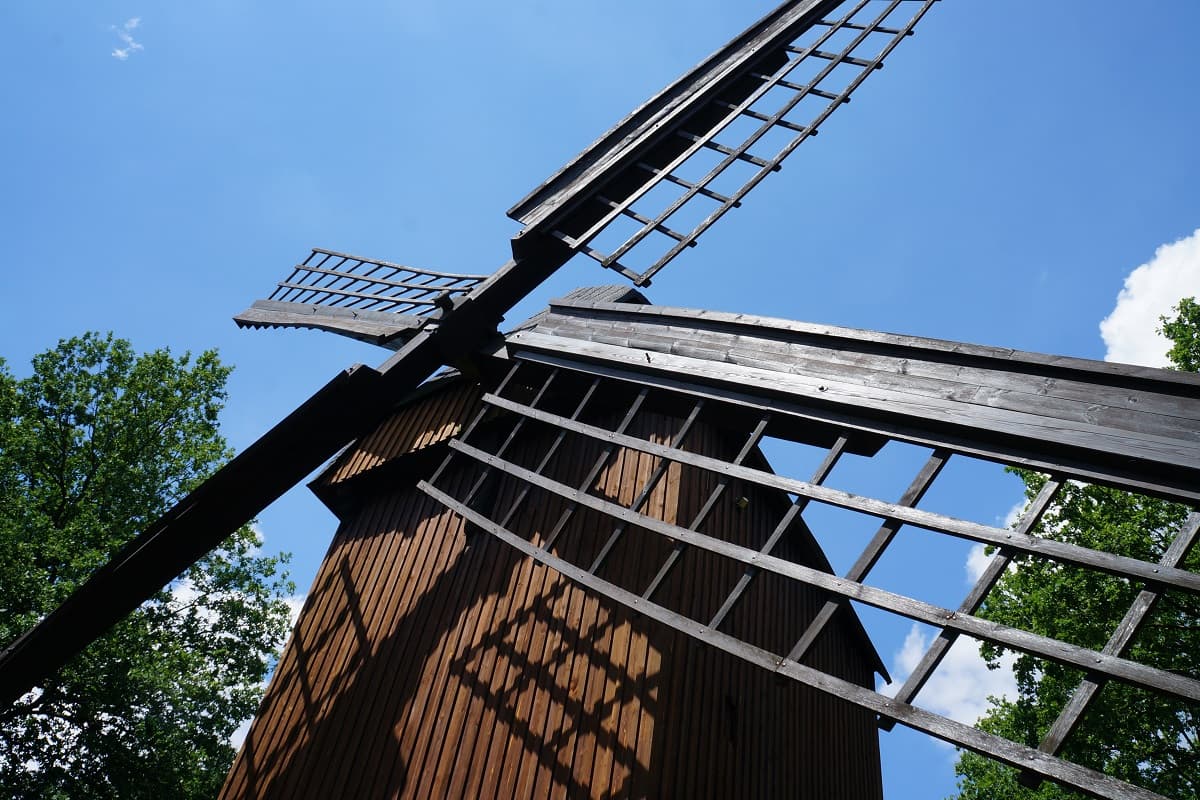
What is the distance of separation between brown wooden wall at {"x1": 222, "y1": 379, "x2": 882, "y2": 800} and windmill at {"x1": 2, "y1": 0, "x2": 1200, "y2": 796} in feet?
1.11

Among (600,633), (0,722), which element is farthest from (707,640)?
(0,722)

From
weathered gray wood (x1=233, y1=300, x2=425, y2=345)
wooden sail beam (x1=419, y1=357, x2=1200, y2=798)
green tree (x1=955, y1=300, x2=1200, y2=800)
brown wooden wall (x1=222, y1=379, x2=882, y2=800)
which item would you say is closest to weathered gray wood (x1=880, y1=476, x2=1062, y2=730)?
wooden sail beam (x1=419, y1=357, x2=1200, y2=798)

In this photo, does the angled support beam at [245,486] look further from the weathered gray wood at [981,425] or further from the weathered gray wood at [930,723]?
the weathered gray wood at [930,723]

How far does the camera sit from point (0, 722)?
504 inches

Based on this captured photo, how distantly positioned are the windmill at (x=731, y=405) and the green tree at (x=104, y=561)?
26.5 ft

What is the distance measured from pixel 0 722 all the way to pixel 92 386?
6.70 metres

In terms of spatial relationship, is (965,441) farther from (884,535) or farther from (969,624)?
(969,624)

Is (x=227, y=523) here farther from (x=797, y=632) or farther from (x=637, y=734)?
(x=797, y=632)

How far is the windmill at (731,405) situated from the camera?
2.75 m

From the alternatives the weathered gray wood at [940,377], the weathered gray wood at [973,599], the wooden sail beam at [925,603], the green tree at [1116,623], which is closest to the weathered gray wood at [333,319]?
the weathered gray wood at [940,377]

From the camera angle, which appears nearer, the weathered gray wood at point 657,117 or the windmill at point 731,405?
the windmill at point 731,405

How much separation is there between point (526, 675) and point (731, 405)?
8.80ft

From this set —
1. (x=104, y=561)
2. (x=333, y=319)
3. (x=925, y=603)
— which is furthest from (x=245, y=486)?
(x=104, y=561)

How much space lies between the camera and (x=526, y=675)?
218 inches
